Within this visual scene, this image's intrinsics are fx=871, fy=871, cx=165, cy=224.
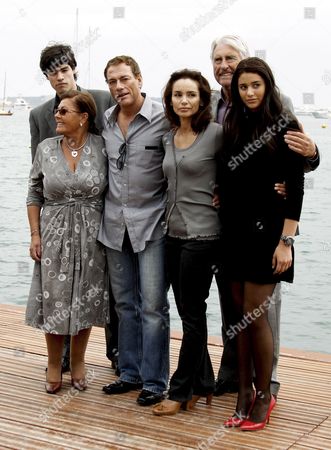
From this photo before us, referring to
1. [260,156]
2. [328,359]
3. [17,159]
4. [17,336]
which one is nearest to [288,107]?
[260,156]

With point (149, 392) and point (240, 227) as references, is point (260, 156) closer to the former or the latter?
point (240, 227)

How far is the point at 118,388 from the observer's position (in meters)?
3.94

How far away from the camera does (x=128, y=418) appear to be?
3.61m

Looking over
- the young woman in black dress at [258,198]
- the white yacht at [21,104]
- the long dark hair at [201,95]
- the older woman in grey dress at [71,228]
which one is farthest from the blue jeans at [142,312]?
the white yacht at [21,104]

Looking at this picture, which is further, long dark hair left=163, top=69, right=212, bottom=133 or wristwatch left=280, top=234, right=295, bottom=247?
long dark hair left=163, top=69, right=212, bottom=133

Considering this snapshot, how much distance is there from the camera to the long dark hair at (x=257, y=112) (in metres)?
3.33

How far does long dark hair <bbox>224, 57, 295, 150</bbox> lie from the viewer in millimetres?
3332

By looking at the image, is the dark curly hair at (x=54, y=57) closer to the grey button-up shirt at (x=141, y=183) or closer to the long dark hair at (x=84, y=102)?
the long dark hair at (x=84, y=102)

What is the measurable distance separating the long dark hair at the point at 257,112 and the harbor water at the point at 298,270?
16.0 feet
